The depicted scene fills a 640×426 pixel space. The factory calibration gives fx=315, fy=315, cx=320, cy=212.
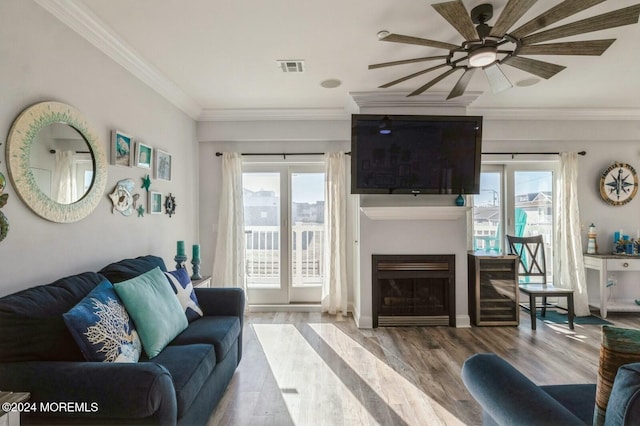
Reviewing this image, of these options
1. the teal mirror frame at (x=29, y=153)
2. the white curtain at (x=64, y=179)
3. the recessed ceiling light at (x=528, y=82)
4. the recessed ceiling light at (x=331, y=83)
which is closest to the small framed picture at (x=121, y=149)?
the teal mirror frame at (x=29, y=153)

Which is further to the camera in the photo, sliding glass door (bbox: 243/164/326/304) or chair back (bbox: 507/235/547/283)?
sliding glass door (bbox: 243/164/326/304)

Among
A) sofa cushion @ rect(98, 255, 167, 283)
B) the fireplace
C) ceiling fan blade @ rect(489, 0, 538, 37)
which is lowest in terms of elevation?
the fireplace

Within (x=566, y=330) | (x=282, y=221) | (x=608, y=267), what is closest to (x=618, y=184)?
(x=608, y=267)

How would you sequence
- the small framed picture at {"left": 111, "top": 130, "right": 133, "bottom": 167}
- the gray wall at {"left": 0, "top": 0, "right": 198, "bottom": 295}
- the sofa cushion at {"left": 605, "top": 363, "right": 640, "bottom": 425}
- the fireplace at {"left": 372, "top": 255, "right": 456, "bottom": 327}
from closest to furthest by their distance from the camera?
the sofa cushion at {"left": 605, "top": 363, "right": 640, "bottom": 425}, the gray wall at {"left": 0, "top": 0, "right": 198, "bottom": 295}, the small framed picture at {"left": 111, "top": 130, "right": 133, "bottom": 167}, the fireplace at {"left": 372, "top": 255, "right": 456, "bottom": 327}

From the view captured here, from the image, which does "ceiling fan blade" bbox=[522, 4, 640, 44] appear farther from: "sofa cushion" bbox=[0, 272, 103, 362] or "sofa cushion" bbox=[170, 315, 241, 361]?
"sofa cushion" bbox=[0, 272, 103, 362]

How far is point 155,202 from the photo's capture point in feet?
10.4

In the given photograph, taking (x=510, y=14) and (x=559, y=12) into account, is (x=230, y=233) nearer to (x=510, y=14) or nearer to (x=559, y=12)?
(x=510, y=14)

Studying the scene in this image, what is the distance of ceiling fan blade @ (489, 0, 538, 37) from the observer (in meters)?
1.54

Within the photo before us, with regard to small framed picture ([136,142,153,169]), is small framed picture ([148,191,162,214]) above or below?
below

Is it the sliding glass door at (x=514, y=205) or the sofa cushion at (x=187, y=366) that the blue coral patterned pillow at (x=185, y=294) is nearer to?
the sofa cushion at (x=187, y=366)

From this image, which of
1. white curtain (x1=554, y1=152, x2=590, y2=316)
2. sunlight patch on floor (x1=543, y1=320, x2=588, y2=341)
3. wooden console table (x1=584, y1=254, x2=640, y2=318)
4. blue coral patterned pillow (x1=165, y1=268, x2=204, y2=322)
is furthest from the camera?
white curtain (x1=554, y1=152, x2=590, y2=316)

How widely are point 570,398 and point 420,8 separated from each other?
2346 mm

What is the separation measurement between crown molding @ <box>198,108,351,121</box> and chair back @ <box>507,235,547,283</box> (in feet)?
8.90

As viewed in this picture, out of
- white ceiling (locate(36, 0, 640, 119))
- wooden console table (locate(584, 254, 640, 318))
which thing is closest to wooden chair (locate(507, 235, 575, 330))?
wooden console table (locate(584, 254, 640, 318))
